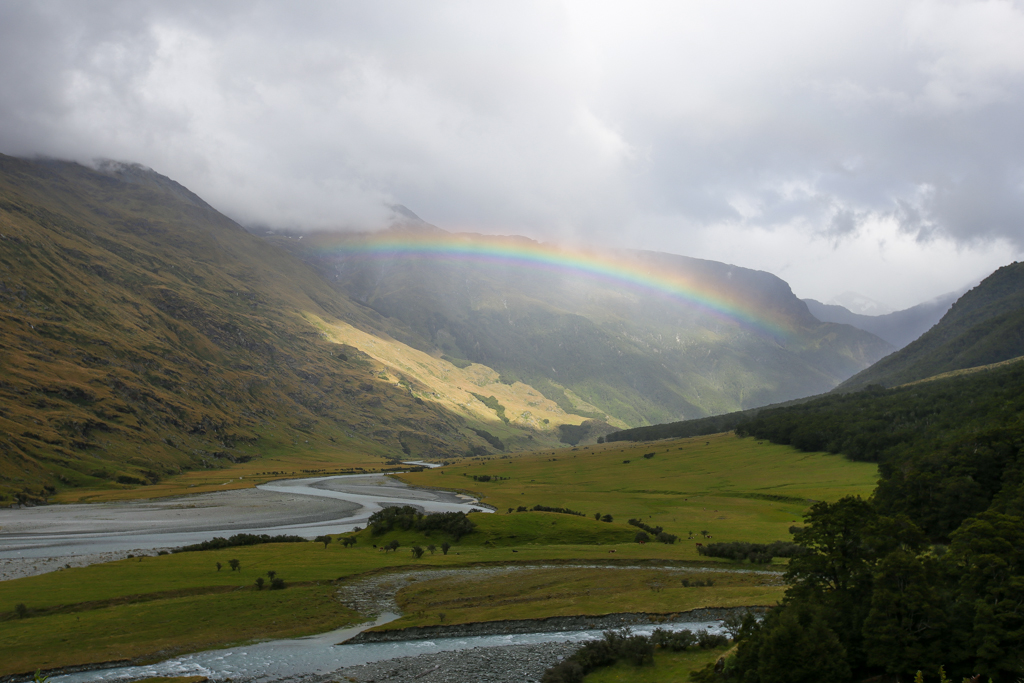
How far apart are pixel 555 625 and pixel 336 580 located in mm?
23976

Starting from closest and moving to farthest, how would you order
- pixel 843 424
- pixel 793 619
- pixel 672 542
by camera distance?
1. pixel 793 619
2. pixel 672 542
3. pixel 843 424

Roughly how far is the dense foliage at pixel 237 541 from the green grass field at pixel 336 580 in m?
3.85

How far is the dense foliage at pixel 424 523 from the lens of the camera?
80688 mm

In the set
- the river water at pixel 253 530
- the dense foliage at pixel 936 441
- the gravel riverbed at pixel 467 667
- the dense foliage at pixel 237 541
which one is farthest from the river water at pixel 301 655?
the dense foliage at pixel 237 541

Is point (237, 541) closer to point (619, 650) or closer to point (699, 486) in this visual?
point (619, 650)

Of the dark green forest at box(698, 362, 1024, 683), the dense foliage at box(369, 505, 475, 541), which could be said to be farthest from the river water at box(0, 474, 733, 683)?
the dense foliage at box(369, 505, 475, 541)

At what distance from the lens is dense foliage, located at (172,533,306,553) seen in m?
72.2

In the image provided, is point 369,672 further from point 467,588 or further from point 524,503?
point 524,503

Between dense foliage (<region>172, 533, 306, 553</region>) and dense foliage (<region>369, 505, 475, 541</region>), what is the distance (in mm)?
10121

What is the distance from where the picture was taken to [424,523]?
3231 inches

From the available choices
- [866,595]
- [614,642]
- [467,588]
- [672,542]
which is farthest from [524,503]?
[866,595]

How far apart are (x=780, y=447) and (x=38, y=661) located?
16637 cm

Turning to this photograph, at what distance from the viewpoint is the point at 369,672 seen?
35156mm

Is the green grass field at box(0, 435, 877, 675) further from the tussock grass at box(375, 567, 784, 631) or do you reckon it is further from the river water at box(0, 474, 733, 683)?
the river water at box(0, 474, 733, 683)
